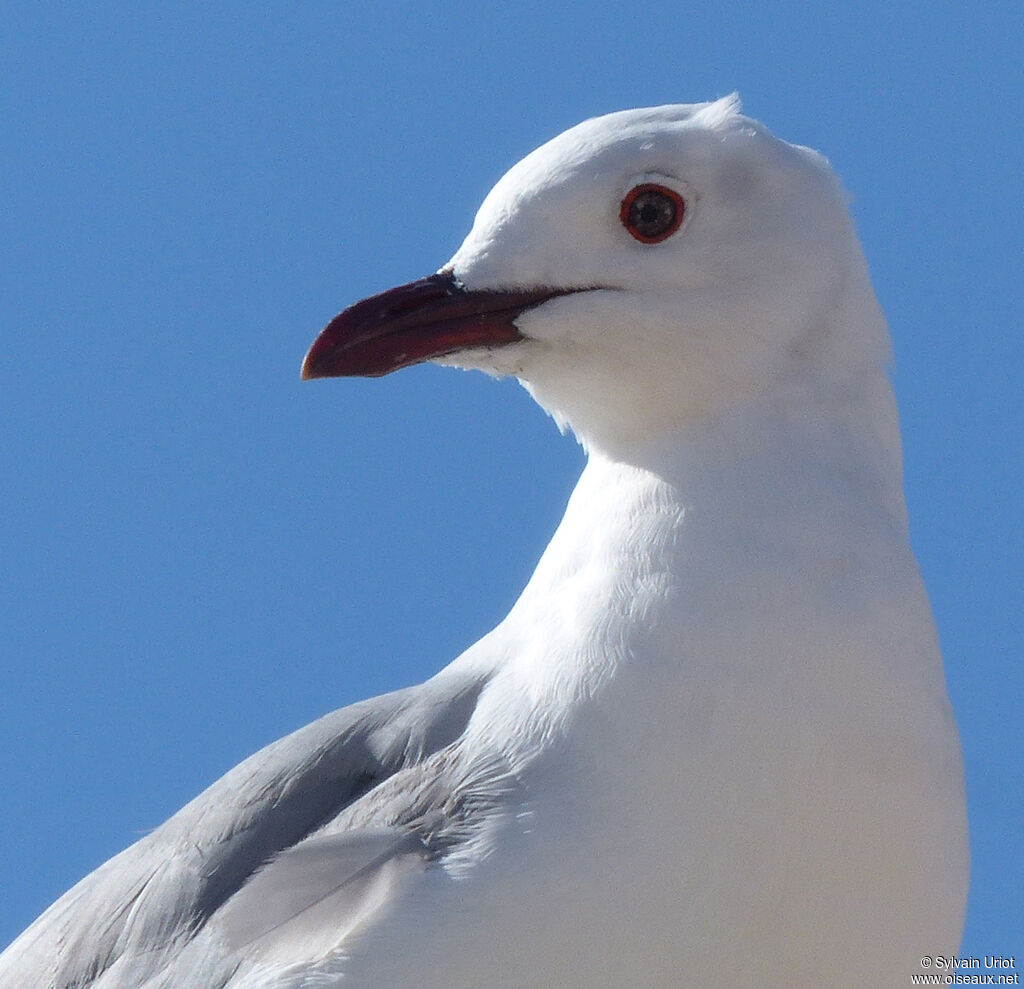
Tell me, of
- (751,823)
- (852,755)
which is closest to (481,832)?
(751,823)

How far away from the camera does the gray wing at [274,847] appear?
306 cm

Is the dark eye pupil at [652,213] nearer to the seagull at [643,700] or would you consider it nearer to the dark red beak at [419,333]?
the seagull at [643,700]

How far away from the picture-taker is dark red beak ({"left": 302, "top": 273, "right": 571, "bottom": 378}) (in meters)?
3.43

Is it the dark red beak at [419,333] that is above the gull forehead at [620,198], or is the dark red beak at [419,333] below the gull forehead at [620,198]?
below

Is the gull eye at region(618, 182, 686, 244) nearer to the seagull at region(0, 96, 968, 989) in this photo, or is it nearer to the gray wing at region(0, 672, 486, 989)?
the seagull at region(0, 96, 968, 989)

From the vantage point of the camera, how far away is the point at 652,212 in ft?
11.2

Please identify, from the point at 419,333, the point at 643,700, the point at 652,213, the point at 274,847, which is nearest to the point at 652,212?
the point at 652,213

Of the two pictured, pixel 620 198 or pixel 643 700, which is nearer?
pixel 643 700

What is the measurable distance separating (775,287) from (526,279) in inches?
19.6

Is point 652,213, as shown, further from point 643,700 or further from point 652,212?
point 643,700

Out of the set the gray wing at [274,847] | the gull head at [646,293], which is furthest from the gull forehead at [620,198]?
the gray wing at [274,847]

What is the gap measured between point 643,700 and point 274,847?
0.79 m

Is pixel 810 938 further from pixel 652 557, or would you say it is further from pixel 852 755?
pixel 652 557

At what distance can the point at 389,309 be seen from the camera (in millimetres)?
3463
